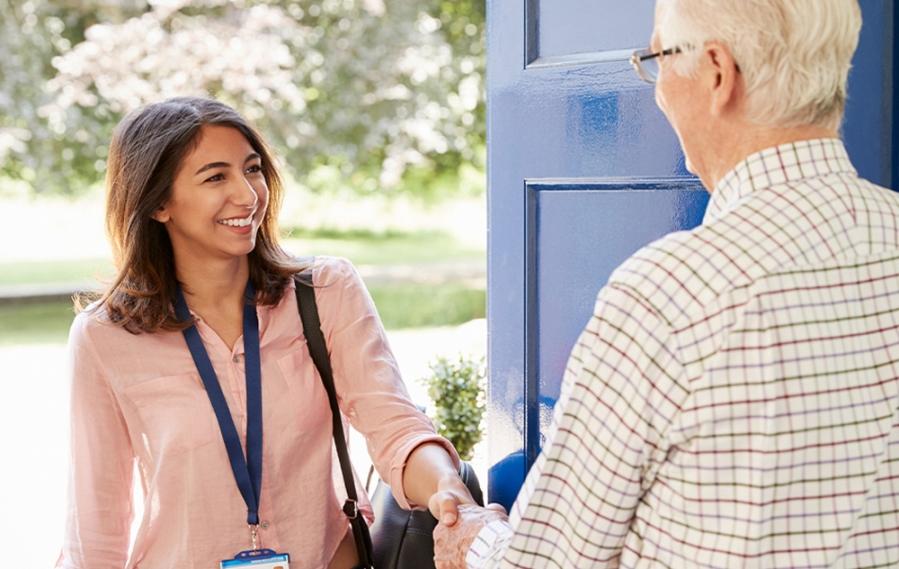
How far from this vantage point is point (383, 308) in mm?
12094

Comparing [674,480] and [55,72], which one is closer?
[674,480]

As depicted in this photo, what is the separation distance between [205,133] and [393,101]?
8.76m

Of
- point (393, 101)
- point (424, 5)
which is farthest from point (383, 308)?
point (424, 5)

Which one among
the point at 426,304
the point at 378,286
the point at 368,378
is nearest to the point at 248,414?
the point at 368,378

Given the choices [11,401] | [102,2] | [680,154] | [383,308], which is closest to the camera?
[680,154]

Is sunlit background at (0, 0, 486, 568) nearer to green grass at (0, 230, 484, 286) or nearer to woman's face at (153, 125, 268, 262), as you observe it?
green grass at (0, 230, 484, 286)

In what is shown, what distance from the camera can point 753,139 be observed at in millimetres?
1373

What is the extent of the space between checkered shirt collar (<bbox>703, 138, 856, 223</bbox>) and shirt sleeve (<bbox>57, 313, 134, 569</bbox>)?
4.24 feet

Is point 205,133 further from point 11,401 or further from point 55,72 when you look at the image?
point 55,72

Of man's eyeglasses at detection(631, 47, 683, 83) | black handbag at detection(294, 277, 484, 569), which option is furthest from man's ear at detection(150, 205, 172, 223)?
man's eyeglasses at detection(631, 47, 683, 83)

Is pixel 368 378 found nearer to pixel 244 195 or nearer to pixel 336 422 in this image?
pixel 336 422

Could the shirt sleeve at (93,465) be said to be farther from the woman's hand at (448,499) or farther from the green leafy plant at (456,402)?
the green leafy plant at (456,402)

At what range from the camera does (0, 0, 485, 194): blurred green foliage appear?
31.2 ft

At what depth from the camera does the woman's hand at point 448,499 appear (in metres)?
1.93
